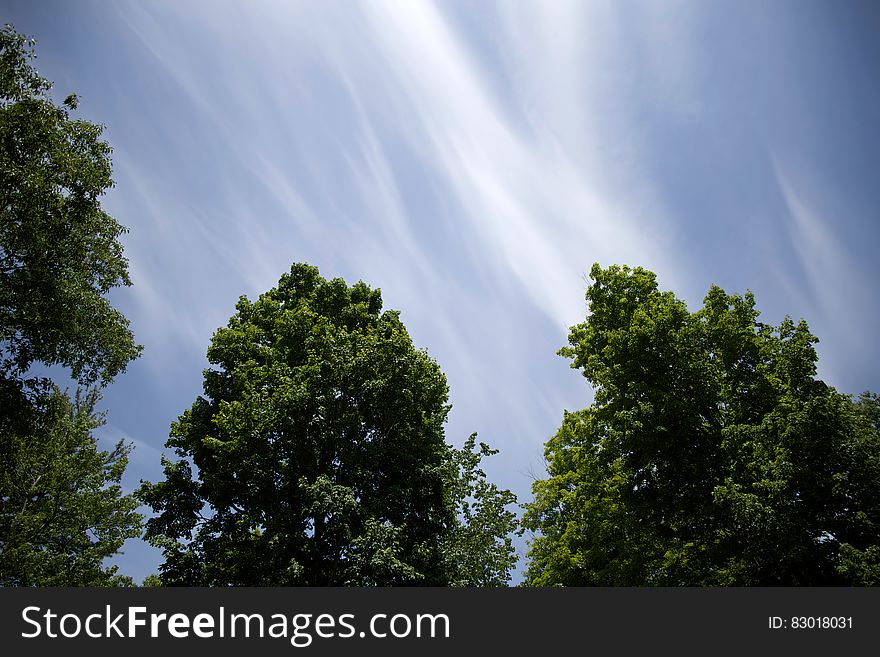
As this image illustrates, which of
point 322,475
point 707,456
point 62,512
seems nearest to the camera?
point 322,475

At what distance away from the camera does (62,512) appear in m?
26.5

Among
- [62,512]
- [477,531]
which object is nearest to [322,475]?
[477,531]

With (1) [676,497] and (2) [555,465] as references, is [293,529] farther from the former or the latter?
(1) [676,497]

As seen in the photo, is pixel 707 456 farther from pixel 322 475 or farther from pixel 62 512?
pixel 62 512

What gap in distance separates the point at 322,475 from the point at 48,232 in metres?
12.1

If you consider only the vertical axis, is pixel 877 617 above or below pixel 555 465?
below

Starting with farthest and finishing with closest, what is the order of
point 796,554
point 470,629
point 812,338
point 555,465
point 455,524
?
1. point 555,465
2. point 455,524
3. point 812,338
4. point 796,554
5. point 470,629

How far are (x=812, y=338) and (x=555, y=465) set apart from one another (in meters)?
10.7

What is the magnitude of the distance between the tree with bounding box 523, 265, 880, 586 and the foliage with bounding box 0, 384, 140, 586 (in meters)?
22.1

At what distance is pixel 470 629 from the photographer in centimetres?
1031

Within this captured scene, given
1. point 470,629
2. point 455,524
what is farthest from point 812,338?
point 470,629

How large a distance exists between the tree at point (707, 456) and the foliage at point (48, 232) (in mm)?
18727

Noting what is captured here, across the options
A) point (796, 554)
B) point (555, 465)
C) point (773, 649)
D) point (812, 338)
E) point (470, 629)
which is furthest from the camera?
point (555, 465)

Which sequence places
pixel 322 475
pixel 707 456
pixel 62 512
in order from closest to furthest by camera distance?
pixel 322 475 < pixel 707 456 < pixel 62 512
